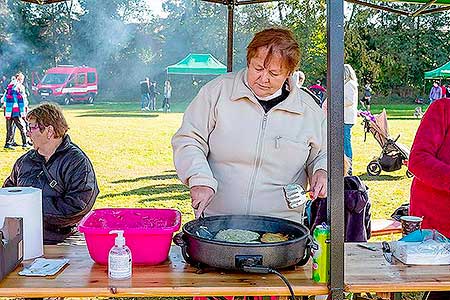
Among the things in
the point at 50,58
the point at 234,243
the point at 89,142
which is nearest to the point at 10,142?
the point at 89,142

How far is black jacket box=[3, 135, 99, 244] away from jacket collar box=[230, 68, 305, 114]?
1.01 metres

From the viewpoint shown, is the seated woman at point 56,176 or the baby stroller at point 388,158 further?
the baby stroller at point 388,158

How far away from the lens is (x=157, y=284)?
4.71 ft

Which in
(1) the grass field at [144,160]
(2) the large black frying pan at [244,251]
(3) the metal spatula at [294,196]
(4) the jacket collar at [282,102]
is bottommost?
(1) the grass field at [144,160]

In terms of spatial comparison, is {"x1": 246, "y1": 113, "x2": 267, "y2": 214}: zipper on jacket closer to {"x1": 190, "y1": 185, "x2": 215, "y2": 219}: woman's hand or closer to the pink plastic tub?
{"x1": 190, "y1": 185, "x2": 215, "y2": 219}: woman's hand

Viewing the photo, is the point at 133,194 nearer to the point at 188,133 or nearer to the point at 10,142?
the point at 10,142

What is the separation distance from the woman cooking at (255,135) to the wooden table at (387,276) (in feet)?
1.05

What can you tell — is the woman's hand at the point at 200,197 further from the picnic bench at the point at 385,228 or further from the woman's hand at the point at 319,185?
the picnic bench at the point at 385,228

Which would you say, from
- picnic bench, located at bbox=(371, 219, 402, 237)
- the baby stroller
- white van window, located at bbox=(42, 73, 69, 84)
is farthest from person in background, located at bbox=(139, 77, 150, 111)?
picnic bench, located at bbox=(371, 219, 402, 237)

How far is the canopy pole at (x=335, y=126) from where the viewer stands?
136 cm

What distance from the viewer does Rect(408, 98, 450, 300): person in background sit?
82.0 inches

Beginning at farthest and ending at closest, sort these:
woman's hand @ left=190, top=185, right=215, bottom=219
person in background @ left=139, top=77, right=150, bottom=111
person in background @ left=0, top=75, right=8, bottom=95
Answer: person in background @ left=139, top=77, right=150, bottom=111
person in background @ left=0, top=75, right=8, bottom=95
woman's hand @ left=190, top=185, right=215, bottom=219

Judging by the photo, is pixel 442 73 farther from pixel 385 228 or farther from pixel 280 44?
pixel 280 44

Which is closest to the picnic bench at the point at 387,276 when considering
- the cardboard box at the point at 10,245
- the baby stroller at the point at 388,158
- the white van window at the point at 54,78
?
the cardboard box at the point at 10,245
